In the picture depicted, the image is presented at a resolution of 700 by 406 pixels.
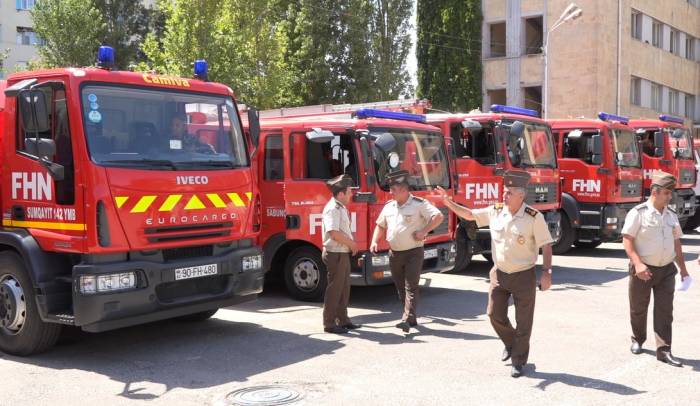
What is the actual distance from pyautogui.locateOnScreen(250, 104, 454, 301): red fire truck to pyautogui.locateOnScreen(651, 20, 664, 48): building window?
30.2 metres

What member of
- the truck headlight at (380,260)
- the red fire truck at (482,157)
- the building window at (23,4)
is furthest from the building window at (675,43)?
the building window at (23,4)

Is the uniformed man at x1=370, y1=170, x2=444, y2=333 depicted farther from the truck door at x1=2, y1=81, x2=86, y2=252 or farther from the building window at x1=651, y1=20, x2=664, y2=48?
the building window at x1=651, y1=20, x2=664, y2=48

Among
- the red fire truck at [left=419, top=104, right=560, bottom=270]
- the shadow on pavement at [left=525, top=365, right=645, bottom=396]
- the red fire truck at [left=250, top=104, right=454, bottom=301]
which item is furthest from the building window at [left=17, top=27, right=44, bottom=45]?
the shadow on pavement at [left=525, top=365, right=645, bottom=396]

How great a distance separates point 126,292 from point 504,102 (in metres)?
31.1

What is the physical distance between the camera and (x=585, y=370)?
634 centimetres

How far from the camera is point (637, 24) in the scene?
34.9 meters

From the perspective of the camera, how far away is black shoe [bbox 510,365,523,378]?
614 cm

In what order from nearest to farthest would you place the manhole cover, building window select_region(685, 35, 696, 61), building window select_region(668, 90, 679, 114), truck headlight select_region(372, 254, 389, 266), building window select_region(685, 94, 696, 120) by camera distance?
the manhole cover → truck headlight select_region(372, 254, 389, 266) → building window select_region(668, 90, 679, 114) → building window select_region(685, 35, 696, 61) → building window select_region(685, 94, 696, 120)

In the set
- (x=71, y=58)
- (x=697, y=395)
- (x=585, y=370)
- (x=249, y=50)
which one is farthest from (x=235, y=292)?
(x=71, y=58)

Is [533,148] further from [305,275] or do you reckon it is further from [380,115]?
[305,275]

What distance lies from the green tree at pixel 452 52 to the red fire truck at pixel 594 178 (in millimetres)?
20075

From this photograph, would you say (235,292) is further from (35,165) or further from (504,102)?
(504,102)

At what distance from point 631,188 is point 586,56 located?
60.7 ft

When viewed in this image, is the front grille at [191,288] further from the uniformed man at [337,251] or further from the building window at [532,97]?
the building window at [532,97]
